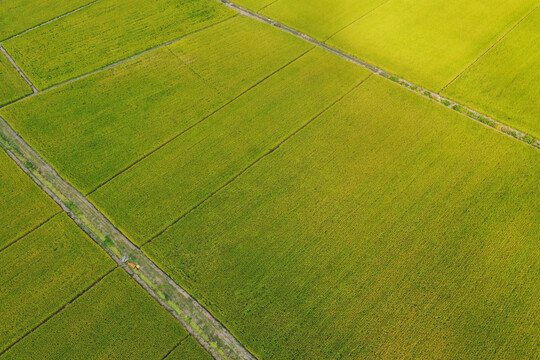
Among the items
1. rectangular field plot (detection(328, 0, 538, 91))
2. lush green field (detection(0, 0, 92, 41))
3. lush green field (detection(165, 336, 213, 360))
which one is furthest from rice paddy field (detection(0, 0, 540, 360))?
lush green field (detection(0, 0, 92, 41))

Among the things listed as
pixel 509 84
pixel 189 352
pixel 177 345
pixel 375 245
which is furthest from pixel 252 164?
pixel 509 84

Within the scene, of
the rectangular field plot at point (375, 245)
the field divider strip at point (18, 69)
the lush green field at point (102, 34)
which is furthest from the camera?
the lush green field at point (102, 34)

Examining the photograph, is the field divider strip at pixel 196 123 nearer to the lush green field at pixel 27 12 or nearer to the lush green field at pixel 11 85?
the lush green field at pixel 11 85

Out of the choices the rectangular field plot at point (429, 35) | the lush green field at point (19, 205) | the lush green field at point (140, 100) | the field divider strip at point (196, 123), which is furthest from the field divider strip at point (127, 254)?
the rectangular field plot at point (429, 35)

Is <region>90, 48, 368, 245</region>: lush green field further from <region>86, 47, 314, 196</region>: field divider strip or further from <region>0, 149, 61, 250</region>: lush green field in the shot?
<region>0, 149, 61, 250</region>: lush green field

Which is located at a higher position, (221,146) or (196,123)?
(196,123)

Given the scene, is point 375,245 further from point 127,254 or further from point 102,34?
point 102,34

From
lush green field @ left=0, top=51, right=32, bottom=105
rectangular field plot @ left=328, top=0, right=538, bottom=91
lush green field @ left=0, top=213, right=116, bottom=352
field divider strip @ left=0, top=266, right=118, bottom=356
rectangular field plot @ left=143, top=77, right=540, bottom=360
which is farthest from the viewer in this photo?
rectangular field plot @ left=328, top=0, right=538, bottom=91
